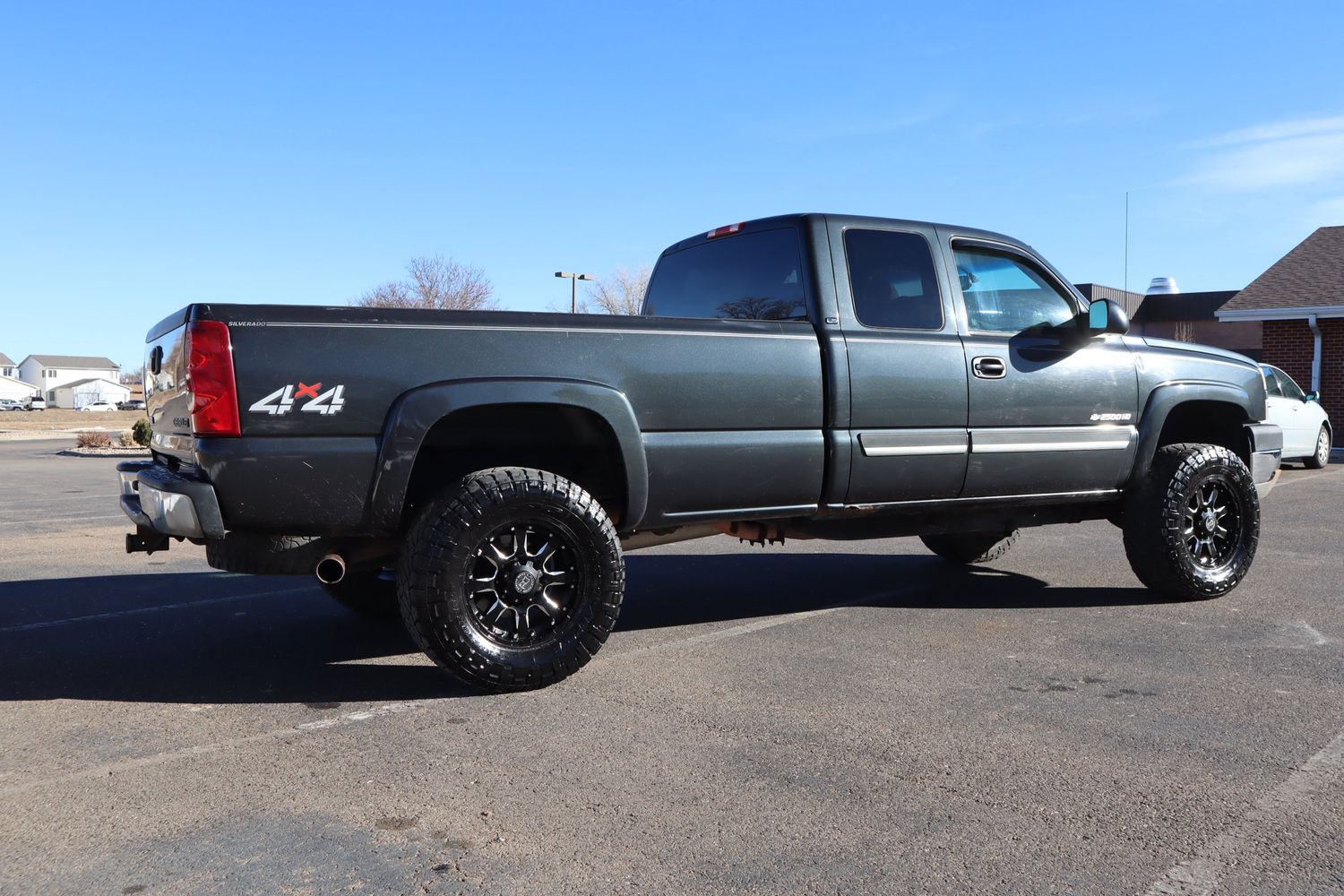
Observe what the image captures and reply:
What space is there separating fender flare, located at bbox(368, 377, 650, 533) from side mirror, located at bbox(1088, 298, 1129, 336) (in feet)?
8.88

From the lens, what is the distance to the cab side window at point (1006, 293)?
19.2ft

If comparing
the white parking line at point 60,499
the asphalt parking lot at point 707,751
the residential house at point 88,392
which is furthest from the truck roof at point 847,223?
the residential house at point 88,392

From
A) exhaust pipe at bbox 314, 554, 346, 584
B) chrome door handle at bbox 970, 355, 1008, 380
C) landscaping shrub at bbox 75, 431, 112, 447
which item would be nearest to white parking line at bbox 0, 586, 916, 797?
exhaust pipe at bbox 314, 554, 346, 584

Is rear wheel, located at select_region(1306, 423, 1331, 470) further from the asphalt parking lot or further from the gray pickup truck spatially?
the asphalt parking lot

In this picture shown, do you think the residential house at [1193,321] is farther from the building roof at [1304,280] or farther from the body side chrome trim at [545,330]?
the body side chrome trim at [545,330]

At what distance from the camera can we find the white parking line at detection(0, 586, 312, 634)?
18.9 feet

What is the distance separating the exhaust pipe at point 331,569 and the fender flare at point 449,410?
246 mm

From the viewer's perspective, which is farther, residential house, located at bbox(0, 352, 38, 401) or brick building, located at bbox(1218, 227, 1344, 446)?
residential house, located at bbox(0, 352, 38, 401)

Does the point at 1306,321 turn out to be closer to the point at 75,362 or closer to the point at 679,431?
the point at 679,431

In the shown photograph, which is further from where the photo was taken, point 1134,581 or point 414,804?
point 1134,581

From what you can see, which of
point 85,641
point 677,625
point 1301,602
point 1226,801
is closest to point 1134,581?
point 1301,602

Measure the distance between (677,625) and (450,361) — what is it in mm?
2098

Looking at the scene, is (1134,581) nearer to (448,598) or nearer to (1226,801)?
(1226,801)

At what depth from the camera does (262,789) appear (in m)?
3.41
